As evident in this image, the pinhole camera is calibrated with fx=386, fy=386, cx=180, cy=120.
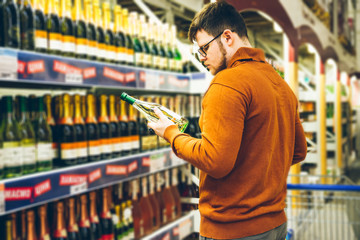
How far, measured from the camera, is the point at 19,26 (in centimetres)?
198

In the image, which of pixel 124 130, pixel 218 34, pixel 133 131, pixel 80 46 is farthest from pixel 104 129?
pixel 218 34

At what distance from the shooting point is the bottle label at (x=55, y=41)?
212 centimetres

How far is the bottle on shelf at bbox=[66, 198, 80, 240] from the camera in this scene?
2.28 metres

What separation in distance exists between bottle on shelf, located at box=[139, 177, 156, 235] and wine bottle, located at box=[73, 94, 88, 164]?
0.76 m

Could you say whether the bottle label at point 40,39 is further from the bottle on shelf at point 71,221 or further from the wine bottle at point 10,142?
the bottle on shelf at point 71,221

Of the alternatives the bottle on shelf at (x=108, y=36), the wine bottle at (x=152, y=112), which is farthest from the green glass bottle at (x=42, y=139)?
the wine bottle at (x=152, y=112)

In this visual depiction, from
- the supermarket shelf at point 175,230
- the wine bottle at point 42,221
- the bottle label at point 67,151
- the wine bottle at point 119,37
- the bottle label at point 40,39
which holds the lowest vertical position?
the supermarket shelf at point 175,230

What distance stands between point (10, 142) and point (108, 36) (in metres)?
1.07

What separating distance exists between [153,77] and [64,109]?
2.62 ft

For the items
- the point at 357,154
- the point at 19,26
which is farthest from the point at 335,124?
the point at 19,26

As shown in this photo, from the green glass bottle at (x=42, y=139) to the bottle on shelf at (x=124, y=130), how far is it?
0.56 meters

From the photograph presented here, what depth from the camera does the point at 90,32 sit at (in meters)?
2.48

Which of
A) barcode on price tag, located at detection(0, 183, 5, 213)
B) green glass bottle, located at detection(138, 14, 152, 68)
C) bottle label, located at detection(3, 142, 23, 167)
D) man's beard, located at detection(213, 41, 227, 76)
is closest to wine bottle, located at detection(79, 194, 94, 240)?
bottle label, located at detection(3, 142, 23, 167)

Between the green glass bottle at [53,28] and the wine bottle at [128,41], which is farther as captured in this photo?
the wine bottle at [128,41]
